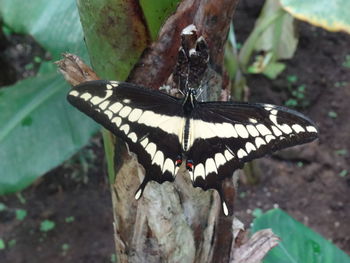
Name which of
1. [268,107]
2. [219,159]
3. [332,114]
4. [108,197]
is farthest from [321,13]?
[332,114]

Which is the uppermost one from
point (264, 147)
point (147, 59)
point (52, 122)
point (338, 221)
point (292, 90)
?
point (147, 59)

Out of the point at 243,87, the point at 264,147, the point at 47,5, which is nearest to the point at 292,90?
the point at 243,87

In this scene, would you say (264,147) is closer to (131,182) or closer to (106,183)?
(131,182)

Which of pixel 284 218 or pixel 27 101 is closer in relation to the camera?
pixel 284 218

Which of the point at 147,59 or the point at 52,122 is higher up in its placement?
the point at 147,59

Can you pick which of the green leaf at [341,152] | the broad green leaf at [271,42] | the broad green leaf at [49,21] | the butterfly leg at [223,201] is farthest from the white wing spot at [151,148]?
the green leaf at [341,152]

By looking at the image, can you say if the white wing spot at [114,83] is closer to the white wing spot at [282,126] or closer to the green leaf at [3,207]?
the white wing spot at [282,126]

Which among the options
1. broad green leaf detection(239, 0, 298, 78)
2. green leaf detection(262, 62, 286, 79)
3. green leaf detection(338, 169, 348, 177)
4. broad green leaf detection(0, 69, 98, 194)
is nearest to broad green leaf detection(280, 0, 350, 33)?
broad green leaf detection(0, 69, 98, 194)
